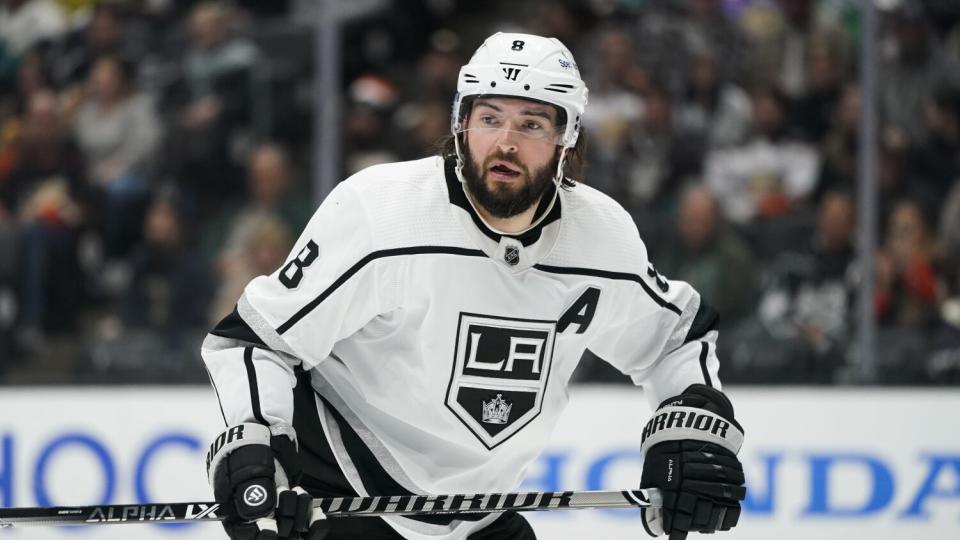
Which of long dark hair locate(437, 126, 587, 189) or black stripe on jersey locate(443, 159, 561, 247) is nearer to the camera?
black stripe on jersey locate(443, 159, 561, 247)

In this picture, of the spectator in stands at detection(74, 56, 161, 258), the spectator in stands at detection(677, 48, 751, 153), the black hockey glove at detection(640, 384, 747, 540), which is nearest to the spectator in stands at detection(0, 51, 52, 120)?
the spectator in stands at detection(74, 56, 161, 258)

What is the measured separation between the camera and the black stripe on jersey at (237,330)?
265 cm

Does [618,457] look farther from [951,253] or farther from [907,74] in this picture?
[907,74]

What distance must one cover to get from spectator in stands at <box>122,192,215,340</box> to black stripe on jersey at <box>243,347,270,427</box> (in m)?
2.38

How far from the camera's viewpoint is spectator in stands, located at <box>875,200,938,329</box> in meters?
4.87

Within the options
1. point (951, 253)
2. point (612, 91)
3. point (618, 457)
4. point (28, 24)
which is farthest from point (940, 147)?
point (28, 24)

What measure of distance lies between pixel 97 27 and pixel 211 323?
1.29 metres

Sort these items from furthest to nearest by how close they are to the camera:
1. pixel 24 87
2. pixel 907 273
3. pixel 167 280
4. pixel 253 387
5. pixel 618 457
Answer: pixel 24 87
pixel 167 280
pixel 907 273
pixel 618 457
pixel 253 387

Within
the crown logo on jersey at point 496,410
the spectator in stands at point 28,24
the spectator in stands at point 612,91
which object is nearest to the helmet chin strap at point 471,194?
the crown logo on jersey at point 496,410

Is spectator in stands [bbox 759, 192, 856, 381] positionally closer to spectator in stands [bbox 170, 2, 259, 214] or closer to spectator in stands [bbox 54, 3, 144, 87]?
spectator in stands [bbox 170, 2, 259, 214]

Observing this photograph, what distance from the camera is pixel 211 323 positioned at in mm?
5004

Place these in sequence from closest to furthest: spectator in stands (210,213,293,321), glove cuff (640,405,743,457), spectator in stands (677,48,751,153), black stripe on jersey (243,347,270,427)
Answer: black stripe on jersey (243,347,270,427) < glove cuff (640,405,743,457) < spectator in stands (210,213,293,321) < spectator in stands (677,48,751,153)

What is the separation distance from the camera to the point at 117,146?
5.29 metres

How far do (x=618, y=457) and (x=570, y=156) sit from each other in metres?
1.90
